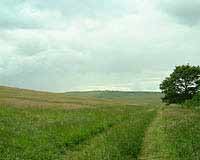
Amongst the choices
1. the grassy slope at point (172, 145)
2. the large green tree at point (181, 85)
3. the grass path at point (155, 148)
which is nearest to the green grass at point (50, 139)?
the grass path at point (155, 148)

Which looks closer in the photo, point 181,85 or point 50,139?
point 50,139

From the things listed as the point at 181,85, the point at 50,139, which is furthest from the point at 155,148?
the point at 181,85

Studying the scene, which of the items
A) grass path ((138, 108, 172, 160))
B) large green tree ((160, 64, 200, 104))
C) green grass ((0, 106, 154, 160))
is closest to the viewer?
grass path ((138, 108, 172, 160))

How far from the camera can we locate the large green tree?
91.3 meters

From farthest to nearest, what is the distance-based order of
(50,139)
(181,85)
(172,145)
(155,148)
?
1. (181,85)
2. (50,139)
3. (172,145)
4. (155,148)

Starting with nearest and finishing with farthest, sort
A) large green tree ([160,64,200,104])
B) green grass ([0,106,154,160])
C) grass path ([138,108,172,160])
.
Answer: grass path ([138,108,172,160]) → green grass ([0,106,154,160]) → large green tree ([160,64,200,104])

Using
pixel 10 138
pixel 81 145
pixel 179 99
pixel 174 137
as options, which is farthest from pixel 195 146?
pixel 179 99

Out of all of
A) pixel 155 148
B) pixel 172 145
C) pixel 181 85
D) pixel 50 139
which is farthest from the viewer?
pixel 181 85

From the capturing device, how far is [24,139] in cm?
2617

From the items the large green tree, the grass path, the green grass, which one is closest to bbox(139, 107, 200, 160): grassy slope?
the grass path

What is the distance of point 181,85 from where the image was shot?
9219cm

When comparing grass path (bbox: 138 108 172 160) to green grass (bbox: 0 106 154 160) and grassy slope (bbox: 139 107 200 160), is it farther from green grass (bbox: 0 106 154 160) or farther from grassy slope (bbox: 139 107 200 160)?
green grass (bbox: 0 106 154 160)

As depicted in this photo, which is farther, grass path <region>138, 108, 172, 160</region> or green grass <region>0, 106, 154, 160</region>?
green grass <region>0, 106, 154, 160</region>

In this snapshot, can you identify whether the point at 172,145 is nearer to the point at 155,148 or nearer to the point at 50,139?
the point at 155,148
